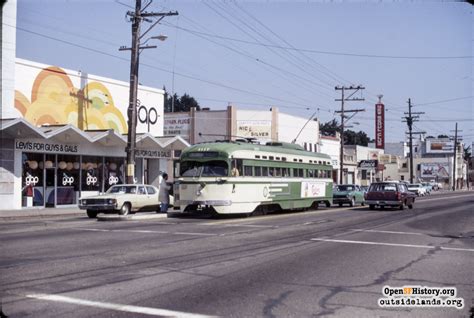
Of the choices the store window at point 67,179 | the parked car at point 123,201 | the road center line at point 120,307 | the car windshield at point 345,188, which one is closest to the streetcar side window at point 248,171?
the parked car at point 123,201

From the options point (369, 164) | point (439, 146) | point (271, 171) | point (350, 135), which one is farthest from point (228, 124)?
point (350, 135)

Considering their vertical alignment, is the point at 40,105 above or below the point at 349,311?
above

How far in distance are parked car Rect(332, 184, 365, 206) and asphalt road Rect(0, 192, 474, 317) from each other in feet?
59.4

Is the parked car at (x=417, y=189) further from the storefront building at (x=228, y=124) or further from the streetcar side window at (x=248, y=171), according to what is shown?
the streetcar side window at (x=248, y=171)

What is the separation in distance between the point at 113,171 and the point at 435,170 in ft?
292

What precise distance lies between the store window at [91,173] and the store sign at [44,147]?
1478 millimetres

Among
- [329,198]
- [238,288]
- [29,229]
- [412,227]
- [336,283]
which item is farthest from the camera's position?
[329,198]

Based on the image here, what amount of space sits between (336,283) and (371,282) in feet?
2.05

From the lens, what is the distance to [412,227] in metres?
20.2

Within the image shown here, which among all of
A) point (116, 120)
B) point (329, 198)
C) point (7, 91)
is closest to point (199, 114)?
point (116, 120)

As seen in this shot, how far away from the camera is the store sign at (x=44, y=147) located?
26969mm

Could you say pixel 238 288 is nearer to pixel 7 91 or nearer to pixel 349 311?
pixel 349 311

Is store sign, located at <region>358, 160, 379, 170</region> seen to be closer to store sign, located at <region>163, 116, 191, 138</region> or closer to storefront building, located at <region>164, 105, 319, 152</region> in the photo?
storefront building, located at <region>164, 105, 319, 152</region>

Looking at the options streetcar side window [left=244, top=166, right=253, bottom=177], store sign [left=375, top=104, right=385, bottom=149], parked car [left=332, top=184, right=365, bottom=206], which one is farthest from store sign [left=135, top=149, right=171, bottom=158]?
store sign [left=375, top=104, right=385, bottom=149]
